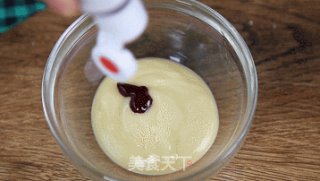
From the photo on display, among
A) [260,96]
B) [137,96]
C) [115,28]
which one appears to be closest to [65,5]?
[115,28]

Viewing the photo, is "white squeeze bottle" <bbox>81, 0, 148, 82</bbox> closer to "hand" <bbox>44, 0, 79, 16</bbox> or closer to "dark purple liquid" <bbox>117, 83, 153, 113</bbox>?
"hand" <bbox>44, 0, 79, 16</bbox>

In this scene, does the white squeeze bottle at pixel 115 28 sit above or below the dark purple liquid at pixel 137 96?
below

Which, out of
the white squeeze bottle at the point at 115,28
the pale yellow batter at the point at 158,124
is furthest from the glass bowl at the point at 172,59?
the white squeeze bottle at the point at 115,28

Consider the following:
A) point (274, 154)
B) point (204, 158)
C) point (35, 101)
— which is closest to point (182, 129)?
point (204, 158)

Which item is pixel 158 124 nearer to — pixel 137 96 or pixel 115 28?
pixel 137 96

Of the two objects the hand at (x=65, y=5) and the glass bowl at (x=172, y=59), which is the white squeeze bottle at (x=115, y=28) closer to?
the hand at (x=65, y=5)
